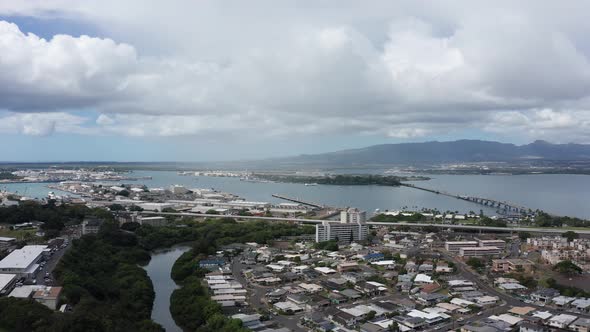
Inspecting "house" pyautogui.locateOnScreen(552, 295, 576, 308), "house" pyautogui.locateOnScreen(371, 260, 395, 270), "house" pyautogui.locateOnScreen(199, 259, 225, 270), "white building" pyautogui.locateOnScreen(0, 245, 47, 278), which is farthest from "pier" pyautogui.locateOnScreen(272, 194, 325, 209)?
"house" pyautogui.locateOnScreen(552, 295, 576, 308)

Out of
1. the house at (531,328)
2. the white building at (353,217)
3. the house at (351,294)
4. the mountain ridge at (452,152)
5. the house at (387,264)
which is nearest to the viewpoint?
the house at (531,328)

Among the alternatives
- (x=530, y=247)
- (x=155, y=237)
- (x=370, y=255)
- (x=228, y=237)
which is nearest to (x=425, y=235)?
(x=530, y=247)

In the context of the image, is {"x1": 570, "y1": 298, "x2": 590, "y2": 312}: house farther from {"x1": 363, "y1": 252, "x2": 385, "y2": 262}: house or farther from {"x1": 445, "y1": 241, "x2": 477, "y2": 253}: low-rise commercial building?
{"x1": 445, "y1": 241, "x2": 477, "y2": 253}: low-rise commercial building

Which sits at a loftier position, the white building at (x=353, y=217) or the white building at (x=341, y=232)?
the white building at (x=353, y=217)

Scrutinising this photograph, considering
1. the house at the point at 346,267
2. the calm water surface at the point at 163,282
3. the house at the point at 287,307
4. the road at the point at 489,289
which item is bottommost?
the calm water surface at the point at 163,282

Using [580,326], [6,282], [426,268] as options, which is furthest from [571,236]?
[6,282]

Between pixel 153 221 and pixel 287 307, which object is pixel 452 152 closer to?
pixel 153 221

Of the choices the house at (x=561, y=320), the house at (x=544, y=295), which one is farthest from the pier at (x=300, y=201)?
the house at (x=561, y=320)

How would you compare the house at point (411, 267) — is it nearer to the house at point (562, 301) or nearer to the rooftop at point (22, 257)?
the house at point (562, 301)
